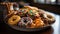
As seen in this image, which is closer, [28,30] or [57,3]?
[28,30]

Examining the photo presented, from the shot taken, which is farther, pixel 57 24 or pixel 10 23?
pixel 57 24

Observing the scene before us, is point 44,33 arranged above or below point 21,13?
below

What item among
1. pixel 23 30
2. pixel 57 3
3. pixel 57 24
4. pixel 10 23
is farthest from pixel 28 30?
pixel 57 3

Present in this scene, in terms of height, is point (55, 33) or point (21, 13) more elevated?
point (21, 13)

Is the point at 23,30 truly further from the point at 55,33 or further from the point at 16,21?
the point at 55,33

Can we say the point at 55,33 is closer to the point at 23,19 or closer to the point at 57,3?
the point at 23,19

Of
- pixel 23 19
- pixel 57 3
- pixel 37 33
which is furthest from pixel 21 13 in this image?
pixel 57 3

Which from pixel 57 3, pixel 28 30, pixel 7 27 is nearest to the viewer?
pixel 28 30

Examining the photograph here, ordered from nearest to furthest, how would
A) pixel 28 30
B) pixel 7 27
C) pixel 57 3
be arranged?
pixel 28 30, pixel 7 27, pixel 57 3
